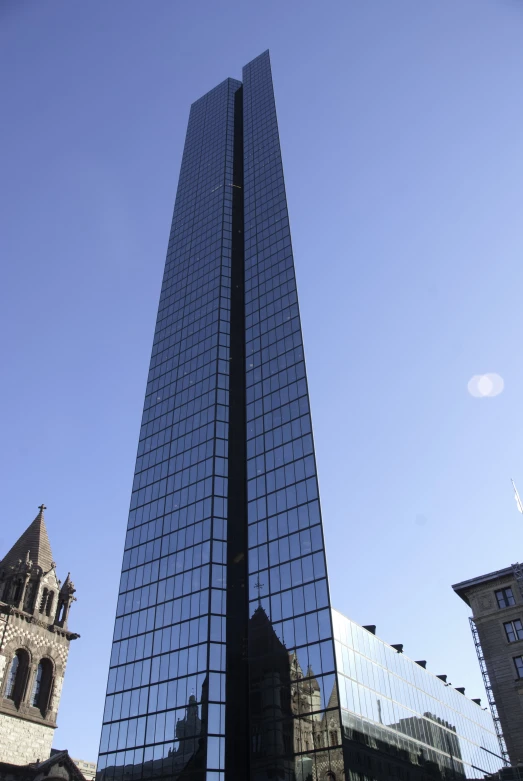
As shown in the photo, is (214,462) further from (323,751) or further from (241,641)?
(323,751)

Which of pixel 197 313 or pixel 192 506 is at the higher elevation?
pixel 197 313

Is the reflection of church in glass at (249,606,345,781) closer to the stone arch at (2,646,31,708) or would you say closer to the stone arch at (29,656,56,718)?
the stone arch at (29,656,56,718)

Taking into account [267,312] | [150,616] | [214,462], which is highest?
[267,312]

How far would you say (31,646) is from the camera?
6006 cm

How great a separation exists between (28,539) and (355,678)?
34865 mm

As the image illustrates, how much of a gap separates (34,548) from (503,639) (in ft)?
146

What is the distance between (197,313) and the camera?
88000mm

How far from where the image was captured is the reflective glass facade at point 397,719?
52.9 m

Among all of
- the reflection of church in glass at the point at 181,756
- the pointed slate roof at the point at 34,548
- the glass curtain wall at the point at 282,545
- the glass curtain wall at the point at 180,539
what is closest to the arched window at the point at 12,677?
the pointed slate roof at the point at 34,548

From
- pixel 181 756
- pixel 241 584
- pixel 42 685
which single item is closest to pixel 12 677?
pixel 42 685

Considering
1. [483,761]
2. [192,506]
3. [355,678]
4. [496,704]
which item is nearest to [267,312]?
[192,506]

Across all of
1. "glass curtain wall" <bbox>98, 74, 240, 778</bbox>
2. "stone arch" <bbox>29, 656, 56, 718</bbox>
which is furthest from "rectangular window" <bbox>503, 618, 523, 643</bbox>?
"stone arch" <bbox>29, 656, 56, 718</bbox>

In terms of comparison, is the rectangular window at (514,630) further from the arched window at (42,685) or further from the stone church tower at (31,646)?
the arched window at (42,685)

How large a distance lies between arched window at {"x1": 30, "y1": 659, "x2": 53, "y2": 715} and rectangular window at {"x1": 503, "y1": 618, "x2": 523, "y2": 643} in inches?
1588
